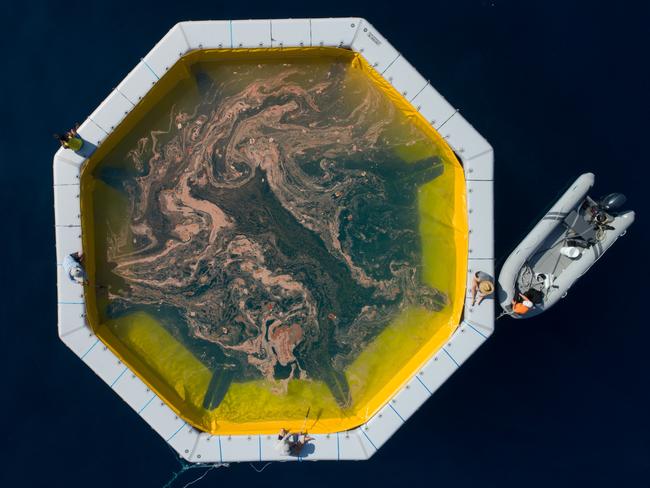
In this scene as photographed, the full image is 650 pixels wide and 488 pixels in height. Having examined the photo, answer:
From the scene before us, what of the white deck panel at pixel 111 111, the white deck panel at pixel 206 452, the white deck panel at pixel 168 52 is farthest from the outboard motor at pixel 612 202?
the white deck panel at pixel 111 111

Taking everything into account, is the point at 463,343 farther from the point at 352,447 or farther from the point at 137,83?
the point at 137,83

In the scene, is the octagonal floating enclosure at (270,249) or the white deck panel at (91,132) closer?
the white deck panel at (91,132)

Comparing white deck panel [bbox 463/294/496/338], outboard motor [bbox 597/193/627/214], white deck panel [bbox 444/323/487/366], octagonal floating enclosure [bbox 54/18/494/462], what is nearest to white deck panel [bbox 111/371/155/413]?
octagonal floating enclosure [bbox 54/18/494/462]

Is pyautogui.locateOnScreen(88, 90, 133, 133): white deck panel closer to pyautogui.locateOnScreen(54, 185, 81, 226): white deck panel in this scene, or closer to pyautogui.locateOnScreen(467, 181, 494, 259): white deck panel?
pyautogui.locateOnScreen(54, 185, 81, 226): white deck panel

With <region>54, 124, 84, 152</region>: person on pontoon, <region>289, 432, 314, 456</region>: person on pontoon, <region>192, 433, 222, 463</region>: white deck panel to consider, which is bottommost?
<region>289, 432, 314, 456</region>: person on pontoon

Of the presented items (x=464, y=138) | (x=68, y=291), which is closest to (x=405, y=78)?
(x=464, y=138)

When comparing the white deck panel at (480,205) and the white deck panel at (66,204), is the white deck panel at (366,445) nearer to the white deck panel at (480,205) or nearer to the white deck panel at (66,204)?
the white deck panel at (480,205)
